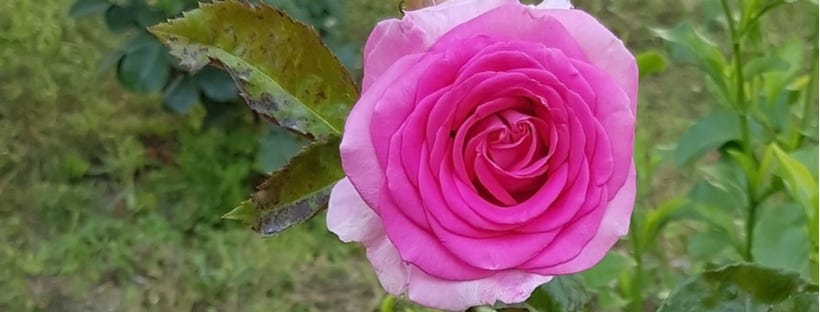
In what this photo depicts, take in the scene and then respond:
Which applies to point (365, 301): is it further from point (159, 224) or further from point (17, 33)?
point (17, 33)

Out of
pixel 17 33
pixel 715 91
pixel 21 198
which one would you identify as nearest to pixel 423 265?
pixel 715 91

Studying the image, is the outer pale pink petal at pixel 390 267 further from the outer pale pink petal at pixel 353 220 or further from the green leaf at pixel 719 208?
the green leaf at pixel 719 208

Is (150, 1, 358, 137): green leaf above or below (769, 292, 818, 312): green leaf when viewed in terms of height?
above

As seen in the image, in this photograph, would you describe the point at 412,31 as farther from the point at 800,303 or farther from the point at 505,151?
the point at 800,303

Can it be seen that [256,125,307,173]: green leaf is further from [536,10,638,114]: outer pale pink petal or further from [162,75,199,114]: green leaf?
[536,10,638,114]: outer pale pink petal

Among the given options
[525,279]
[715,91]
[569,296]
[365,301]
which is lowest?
[365,301]

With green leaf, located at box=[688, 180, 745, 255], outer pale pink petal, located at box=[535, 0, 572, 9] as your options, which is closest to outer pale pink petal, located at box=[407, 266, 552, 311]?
outer pale pink petal, located at box=[535, 0, 572, 9]

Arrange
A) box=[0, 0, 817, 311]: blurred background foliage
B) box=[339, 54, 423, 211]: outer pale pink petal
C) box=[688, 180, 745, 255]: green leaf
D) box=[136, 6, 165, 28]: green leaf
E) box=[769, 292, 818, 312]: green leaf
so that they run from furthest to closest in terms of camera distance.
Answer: box=[136, 6, 165, 28]: green leaf → box=[0, 0, 817, 311]: blurred background foliage → box=[688, 180, 745, 255]: green leaf → box=[769, 292, 818, 312]: green leaf → box=[339, 54, 423, 211]: outer pale pink petal
